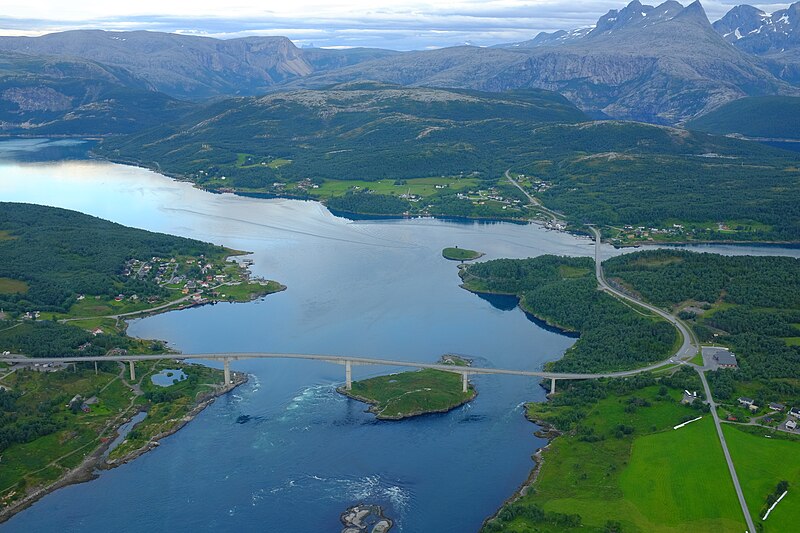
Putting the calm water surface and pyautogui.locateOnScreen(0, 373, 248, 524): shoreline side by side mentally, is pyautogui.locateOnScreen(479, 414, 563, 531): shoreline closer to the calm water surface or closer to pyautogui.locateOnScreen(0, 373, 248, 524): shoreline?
the calm water surface

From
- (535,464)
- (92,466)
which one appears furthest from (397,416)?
(92,466)

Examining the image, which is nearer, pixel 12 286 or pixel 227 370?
pixel 227 370

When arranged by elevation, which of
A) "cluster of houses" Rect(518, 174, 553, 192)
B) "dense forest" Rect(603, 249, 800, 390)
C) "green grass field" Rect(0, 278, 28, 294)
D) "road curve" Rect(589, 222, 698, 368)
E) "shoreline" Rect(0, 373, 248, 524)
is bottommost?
"shoreline" Rect(0, 373, 248, 524)

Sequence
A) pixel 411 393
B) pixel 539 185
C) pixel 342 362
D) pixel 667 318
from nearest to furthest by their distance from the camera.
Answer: pixel 411 393 → pixel 342 362 → pixel 667 318 → pixel 539 185

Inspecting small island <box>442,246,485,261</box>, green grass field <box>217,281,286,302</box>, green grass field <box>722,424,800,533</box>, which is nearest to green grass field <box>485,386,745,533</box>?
green grass field <box>722,424,800,533</box>

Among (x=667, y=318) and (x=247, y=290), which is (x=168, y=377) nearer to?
(x=247, y=290)

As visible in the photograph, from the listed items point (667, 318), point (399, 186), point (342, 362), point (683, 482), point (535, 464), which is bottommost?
point (535, 464)

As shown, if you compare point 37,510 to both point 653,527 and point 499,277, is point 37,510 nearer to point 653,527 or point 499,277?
point 653,527
